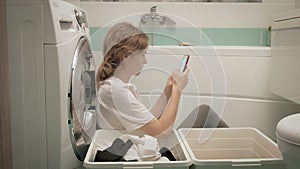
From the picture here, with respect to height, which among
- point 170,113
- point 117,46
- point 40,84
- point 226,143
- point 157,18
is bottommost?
point 226,143

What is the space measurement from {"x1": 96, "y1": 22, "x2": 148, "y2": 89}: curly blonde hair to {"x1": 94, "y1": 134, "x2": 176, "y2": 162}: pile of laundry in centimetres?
28

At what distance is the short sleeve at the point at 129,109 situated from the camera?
1326 millimetres

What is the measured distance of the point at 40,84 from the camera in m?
1.15

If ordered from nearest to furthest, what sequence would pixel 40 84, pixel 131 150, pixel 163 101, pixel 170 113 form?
pixel 40 84 < pixel 131 150 < pixel 170 113 < pixel 163 101

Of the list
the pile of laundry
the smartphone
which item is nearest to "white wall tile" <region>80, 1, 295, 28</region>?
the smartphone

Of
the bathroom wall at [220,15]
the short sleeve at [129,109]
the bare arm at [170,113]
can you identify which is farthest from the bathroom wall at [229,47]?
the short sleeve at [129,109]

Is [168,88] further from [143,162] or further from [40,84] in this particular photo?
[40,84]

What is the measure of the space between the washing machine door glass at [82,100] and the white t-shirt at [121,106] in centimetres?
9

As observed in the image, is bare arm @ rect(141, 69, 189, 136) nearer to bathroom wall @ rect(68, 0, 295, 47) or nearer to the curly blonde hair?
the curly blonde hair

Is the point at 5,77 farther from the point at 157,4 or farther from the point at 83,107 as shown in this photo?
the point at 157,4

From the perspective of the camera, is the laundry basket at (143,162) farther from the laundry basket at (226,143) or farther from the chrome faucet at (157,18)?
the chrome faucet at (157,18)

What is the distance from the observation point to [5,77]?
114cm

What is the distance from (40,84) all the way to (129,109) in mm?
366

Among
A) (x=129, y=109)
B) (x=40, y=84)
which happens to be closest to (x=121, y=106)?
(x=129, y=109)
